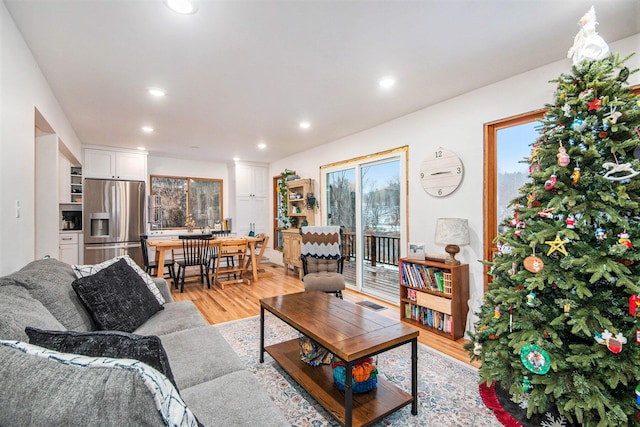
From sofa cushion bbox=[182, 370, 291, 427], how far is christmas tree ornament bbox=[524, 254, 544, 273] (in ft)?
5.29

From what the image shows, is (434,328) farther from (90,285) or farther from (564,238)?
(90,285)

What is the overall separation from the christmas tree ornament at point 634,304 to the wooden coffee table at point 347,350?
3.58ft

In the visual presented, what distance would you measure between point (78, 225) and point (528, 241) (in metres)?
6.79

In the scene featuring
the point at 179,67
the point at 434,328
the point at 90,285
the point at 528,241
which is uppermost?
the point at 179,67

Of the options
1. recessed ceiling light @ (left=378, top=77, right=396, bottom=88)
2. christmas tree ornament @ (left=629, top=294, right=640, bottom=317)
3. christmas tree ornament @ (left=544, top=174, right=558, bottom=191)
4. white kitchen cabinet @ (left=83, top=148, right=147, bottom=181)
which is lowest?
christmas tree ornament @ (left=629, top=294, right=640, bottom=317)

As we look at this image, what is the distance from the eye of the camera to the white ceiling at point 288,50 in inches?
73.9

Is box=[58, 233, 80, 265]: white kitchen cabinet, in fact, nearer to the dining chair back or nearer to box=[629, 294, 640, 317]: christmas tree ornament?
the dining chair back

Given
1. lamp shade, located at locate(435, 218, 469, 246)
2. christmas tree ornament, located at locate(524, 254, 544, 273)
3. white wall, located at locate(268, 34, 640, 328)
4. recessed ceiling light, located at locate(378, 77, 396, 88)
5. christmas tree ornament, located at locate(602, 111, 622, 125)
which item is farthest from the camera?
lamp shade, located at locate(435, 218, 469, 246)

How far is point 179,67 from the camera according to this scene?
2561 millimetres

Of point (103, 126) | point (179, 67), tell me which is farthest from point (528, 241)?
point (103, 126)

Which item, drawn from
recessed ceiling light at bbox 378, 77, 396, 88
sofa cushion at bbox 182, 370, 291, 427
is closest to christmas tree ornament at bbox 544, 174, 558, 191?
recessed ceiling light at bbox 378, 77, 396, 88

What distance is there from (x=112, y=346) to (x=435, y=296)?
2.99 metres

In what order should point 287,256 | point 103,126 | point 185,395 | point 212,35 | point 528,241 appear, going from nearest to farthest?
point 185,395 → point 528,241 → point 212,35 → point 103,126 → point 287,256

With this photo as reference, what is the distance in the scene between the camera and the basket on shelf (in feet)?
6.01
